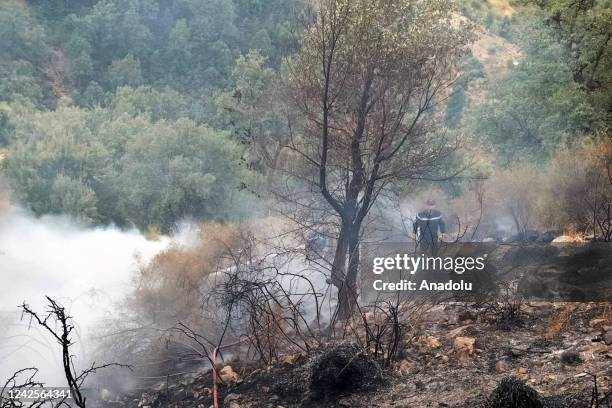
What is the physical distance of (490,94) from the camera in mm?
30406

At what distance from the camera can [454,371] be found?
896 centimetres

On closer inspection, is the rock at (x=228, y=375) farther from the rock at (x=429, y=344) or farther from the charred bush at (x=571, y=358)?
the charred bush at (x=571, y=358)

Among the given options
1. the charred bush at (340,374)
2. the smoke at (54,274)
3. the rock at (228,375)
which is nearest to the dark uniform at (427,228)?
the charred bush at (340,374)

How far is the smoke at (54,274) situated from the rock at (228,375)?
215cm

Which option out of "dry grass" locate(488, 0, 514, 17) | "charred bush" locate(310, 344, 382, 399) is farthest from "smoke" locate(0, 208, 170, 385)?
"dry grass" locate(488, 0, 514, 17)

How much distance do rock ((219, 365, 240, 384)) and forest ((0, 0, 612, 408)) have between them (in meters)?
0.05

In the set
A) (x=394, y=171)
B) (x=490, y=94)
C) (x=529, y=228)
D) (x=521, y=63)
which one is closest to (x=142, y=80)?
(x=490, y=94)

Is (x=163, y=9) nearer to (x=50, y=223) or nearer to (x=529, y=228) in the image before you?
(x=50, y=223)

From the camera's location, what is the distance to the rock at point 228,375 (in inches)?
394

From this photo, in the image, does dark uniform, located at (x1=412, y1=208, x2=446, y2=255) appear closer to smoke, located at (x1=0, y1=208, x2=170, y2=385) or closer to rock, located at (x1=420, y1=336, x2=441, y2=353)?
rock, located at (x1=420, y1=336, x2=441, y2=353)

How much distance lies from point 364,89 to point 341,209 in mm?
2092

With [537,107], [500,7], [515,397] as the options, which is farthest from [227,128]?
[500,7]

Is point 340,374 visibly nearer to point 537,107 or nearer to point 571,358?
point 571,358

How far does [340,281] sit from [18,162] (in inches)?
744
